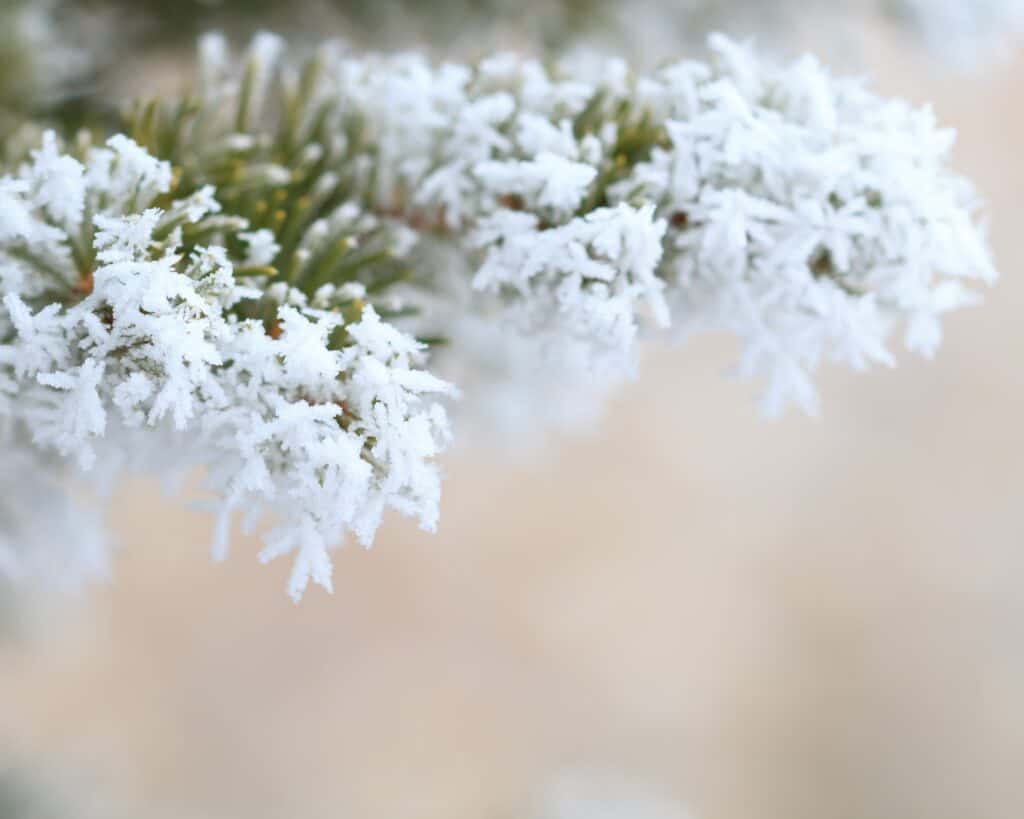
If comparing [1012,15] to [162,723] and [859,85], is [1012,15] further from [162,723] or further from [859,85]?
[162,723]

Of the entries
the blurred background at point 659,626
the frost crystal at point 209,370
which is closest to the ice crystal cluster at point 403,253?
the frost crystal at point 209,370

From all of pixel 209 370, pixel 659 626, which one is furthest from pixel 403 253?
pixel 659 626

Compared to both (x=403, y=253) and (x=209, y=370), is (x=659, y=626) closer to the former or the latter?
(x=403, y=253)

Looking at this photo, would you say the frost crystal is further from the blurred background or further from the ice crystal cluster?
the blurred background

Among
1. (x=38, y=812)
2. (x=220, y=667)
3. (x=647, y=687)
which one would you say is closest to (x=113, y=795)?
(x=38, y=812)

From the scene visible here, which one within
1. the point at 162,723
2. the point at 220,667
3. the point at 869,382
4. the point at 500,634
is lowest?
the point at 162,723

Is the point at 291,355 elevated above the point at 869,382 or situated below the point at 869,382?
below

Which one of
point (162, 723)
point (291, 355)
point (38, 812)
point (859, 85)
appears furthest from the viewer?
point (162, 723)
